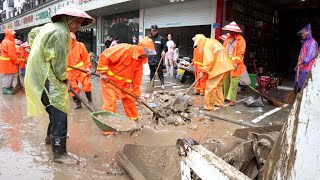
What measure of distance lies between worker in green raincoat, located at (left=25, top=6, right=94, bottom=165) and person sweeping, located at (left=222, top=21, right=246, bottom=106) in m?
3.89

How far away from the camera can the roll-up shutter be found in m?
10.9

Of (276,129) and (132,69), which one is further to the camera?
(132,69)

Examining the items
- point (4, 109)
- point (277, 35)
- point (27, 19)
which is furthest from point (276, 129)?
point (27, 19)

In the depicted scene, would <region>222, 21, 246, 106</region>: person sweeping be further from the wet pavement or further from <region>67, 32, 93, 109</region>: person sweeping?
<region>67, 32, 93, 109</region>: person sweeping

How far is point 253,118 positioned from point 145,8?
10.2 m

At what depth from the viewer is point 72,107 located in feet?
20.6

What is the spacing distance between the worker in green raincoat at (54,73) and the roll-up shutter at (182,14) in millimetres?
8069

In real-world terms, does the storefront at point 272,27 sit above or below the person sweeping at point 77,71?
above

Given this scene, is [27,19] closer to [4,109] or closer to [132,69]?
[4,109]

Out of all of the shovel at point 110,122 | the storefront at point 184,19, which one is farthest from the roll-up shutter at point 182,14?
the shovel at point 110,122

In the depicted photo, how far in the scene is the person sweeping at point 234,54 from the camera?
6.35 meters

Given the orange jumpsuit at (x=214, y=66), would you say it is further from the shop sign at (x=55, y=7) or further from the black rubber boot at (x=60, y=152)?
the shop sign at (x=55, y=7)

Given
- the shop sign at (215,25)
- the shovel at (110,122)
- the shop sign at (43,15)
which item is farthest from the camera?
the shop sign at (43,15)

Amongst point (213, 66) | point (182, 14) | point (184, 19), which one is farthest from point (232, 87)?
point (182, 14)
